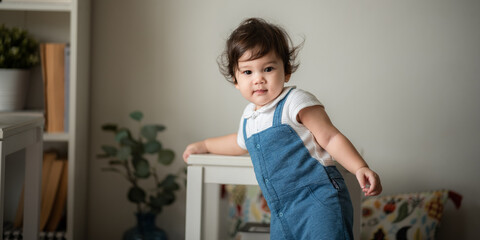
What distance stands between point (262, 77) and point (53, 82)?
108 centimetres

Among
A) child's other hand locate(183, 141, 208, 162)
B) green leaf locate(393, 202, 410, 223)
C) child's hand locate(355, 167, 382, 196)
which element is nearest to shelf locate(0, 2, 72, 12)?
child's other hand locate(183, 141, 208, 162)

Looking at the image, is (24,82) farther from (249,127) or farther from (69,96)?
Answer: (249,127)

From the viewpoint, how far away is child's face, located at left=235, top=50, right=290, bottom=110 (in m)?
1.14

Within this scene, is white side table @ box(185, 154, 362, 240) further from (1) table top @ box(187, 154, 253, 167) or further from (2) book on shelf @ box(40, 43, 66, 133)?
(2) book on shelf @ box(40, 43, 66, 133)

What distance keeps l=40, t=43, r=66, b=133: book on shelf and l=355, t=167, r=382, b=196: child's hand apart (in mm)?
1297

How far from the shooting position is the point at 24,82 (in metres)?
1.93

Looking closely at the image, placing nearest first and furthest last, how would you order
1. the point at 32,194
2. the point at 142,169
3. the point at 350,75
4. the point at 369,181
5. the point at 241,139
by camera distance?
the point at 369,181, the point at 241,139, the point at 32,194, the point at 142,169, the point at 350,75

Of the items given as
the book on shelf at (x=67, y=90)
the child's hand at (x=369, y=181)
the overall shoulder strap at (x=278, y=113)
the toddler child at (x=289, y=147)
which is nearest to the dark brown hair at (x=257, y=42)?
the toddler child at (x=289, y=147)

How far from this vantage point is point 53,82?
6.22 ft

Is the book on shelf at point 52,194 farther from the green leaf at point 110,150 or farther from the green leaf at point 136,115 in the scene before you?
the green leaf at point 136,115

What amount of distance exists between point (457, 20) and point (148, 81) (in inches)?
52.2

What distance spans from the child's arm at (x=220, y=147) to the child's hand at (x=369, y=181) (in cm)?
35

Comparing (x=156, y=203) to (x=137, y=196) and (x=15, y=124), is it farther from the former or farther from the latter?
(x=15, y=124)

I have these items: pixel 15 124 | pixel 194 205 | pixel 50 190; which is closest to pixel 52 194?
pixel 50 190
